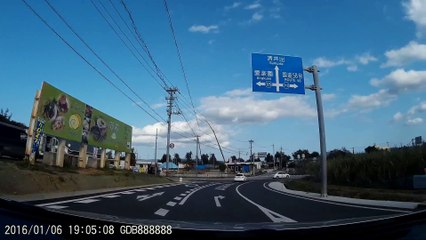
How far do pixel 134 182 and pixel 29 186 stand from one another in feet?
57.9

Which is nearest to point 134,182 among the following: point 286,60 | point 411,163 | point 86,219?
point 286,60

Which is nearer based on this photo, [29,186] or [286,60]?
[29,186]

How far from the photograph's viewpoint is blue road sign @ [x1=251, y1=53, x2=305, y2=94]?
2198 centimetres

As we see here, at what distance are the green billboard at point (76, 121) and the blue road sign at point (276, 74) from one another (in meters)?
14.3

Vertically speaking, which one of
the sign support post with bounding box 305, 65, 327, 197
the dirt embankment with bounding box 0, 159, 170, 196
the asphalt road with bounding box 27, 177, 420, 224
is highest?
the sign support post with bounding box 305, 65, 327, 197

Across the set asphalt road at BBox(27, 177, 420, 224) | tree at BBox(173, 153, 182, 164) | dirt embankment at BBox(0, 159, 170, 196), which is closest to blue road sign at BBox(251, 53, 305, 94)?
asphalt road at BBox(27, 177, 420, 224)

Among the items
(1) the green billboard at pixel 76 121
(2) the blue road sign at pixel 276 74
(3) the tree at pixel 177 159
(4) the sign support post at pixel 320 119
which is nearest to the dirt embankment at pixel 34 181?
(1) the green billboard at pixel 76 121

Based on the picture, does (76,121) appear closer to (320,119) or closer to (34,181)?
(34,181)

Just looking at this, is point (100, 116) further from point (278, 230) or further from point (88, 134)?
point (278, 230)

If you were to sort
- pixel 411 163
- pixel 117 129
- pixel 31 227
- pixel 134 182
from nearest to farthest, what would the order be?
pixel 31 227, pixel 411 163, pixel 134 182, pixel 117 129

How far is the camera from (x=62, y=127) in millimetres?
30672

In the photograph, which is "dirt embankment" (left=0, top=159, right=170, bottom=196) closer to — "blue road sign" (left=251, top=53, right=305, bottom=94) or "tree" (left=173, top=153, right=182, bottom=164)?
"blue road sign" (left=251, top=53, right=305, bottom=94)

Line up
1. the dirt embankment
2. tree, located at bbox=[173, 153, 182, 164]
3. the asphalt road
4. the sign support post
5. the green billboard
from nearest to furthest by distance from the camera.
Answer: the asphalt road, the dirt embankment, the sign support post, the green billboard, tree, located at bbox=[173, 153, 182, 164]

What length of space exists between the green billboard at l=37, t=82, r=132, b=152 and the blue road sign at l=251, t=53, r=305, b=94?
14321mm
